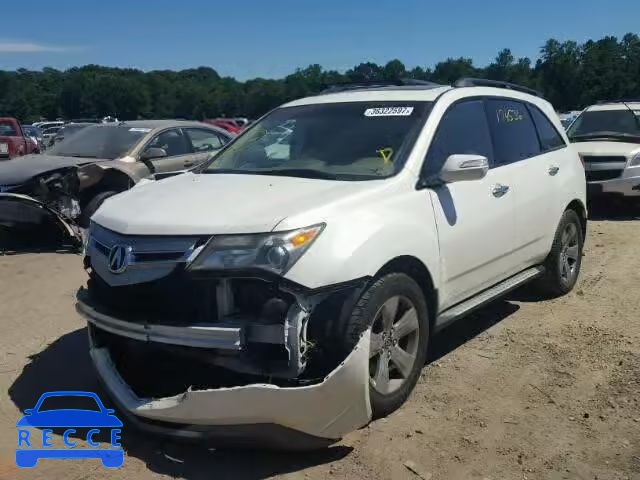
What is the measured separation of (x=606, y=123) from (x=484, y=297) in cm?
873

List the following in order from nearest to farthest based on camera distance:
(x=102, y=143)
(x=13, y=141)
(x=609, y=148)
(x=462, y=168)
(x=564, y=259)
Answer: (x=462, y=168) → (x=564, y=259) → (x=102, y=143) → (x=609, y=148) → (x=13, y=141)

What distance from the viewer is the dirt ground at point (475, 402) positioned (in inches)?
134

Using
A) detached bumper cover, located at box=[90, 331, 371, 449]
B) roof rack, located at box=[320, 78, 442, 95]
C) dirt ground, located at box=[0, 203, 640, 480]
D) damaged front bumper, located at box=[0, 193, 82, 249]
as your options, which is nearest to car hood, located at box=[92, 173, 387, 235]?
detached bumper cover, located at box=[90, 331, 371, 449]

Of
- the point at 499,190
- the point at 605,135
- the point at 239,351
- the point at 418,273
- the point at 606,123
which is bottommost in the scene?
the point at 239,351

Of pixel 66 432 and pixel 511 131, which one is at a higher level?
pixel 511 131

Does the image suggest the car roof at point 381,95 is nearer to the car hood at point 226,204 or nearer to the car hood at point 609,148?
the car hood at point 226,204

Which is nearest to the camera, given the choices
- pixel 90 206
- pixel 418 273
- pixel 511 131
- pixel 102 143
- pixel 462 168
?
pixel 418 273

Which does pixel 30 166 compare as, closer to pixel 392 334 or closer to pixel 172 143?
pixel 172 143

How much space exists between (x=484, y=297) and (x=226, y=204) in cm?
206

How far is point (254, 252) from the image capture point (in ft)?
11.0

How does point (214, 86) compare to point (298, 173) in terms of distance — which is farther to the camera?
point (214, 86)

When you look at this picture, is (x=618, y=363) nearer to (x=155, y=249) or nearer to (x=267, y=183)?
(x=267, y=183)

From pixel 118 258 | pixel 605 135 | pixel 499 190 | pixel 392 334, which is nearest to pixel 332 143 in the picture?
pixel 499 190

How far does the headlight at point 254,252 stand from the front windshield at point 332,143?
0.93m
